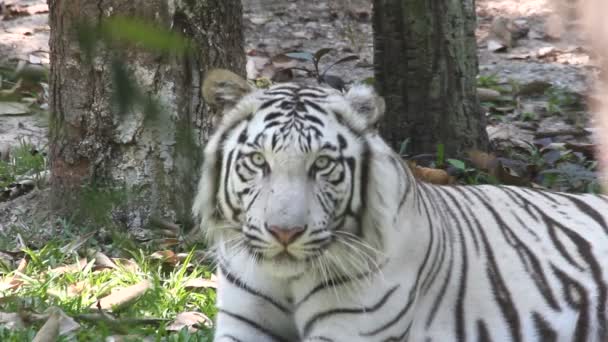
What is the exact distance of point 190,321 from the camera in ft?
12.8

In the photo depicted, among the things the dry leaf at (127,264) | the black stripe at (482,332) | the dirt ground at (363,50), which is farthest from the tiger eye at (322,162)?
the dirt ground at (363,50)

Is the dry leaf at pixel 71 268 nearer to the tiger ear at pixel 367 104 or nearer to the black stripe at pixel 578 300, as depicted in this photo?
the tiger ear at pixel 367 104

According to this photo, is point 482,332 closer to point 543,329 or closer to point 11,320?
point 543,329

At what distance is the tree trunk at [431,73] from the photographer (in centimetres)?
552

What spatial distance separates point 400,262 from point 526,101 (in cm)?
436

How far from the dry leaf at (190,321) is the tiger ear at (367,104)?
119 centimetres

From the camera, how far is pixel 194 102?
446cm

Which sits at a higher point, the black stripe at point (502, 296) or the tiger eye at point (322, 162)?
the tiger eye at point (322, 162)

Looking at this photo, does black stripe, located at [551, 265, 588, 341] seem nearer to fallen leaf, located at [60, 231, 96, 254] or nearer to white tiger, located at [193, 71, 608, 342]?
white tiger, located at [193, 71, 608, 342]

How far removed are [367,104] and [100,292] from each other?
5.33 ft

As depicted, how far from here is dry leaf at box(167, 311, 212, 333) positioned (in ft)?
12.6

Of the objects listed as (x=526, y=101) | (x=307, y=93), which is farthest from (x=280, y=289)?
(x=526, y=101)

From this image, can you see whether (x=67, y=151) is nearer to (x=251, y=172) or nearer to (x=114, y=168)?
(x=114, y=168)

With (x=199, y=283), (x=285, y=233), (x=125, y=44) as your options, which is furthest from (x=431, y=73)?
(x=125, y=44)
